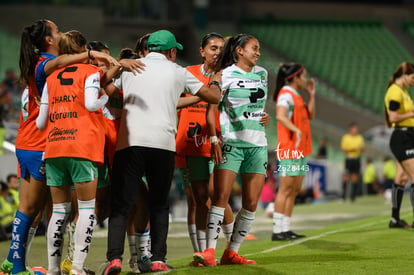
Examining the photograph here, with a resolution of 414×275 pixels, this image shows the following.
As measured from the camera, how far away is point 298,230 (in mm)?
12266

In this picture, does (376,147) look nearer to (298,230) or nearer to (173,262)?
(298,230)

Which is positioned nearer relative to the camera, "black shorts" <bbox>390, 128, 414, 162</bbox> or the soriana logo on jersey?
the soriana logo on jersey

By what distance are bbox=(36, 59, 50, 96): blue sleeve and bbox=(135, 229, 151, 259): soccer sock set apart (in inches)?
59.2

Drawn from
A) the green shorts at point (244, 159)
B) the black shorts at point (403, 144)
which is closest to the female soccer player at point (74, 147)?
the green shorts at point (244, 159)

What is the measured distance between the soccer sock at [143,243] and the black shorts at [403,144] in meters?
4.52

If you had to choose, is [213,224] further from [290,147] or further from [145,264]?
[290,147]

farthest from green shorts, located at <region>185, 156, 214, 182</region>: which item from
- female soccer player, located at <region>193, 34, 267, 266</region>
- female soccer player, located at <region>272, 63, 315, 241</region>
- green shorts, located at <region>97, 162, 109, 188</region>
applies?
female soccer player, located at <region>272, 63, 315, 241</region>

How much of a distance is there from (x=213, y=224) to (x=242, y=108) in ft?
3.65

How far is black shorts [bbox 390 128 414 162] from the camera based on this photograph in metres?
10.1

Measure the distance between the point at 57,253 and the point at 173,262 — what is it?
2119 millimetres

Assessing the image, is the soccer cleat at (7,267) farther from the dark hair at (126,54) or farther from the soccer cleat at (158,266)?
the dark hair at (126,54)

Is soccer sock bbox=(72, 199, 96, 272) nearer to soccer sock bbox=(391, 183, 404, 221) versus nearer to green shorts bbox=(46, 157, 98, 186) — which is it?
green shorts bbox=(46, 157, 98, 186)

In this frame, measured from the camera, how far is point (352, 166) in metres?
20.3

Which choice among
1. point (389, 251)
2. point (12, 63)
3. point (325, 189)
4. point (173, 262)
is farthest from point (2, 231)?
point (12, 63)
